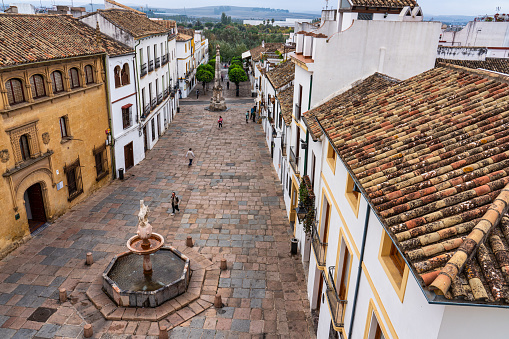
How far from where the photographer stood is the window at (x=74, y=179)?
1900 centimetres

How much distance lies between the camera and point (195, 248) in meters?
16.2

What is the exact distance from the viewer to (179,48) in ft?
171

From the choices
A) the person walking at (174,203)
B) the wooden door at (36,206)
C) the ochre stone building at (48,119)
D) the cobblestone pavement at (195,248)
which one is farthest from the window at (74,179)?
the person walking at (174,203)

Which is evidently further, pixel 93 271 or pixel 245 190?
pixel 245 190

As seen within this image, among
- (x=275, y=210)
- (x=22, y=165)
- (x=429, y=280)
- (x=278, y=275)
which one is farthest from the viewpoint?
(x=275, y=210)

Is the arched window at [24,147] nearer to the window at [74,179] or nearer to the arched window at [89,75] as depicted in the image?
the window at [74,179]

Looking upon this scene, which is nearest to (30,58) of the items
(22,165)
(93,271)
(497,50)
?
(22,165)

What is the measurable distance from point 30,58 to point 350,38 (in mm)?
12439

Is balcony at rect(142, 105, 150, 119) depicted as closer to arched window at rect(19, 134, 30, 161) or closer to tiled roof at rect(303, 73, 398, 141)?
arched window at rect(19, 134, 30, 161)

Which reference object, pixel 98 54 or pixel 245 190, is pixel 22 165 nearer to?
pixel 98 54

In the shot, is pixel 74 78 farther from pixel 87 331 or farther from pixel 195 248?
pixel 87 331

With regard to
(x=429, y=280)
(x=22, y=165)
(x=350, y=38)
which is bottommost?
(x=22, y=165)

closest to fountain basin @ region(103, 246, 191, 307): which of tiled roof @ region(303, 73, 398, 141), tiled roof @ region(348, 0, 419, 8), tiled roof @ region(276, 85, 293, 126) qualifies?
tiled roof @ region(303, 73, 398, 141)

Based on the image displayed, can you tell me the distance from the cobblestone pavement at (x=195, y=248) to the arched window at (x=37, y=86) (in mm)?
5812
